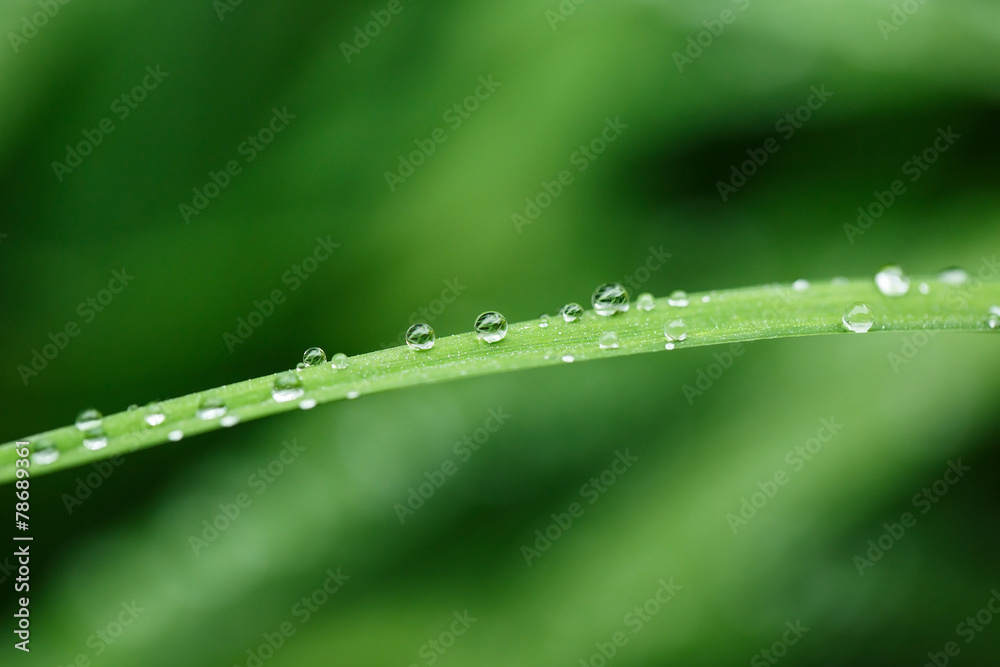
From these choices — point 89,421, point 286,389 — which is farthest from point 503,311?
point 89,421

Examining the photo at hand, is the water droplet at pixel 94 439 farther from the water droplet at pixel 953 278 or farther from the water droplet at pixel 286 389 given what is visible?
the water droplet at pixel 953 278

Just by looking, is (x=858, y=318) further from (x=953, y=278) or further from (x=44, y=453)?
(x=44, y=453)

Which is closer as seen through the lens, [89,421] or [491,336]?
[89,421]

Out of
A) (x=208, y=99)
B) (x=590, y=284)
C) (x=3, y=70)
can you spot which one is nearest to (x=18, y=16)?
(x=3, y=70)

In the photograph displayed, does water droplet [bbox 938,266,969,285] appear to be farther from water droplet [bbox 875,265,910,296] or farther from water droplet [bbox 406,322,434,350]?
water droplet [bbox 406,322,434,350]

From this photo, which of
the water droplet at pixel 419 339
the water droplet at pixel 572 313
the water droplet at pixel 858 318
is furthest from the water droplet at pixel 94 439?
the water droplet at pixel 858 318
